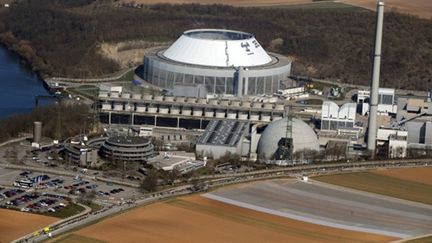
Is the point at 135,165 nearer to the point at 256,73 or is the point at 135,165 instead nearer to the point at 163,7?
the point at 256,73

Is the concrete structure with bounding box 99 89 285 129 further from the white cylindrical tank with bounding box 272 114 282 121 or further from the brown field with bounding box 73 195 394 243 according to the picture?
the brown field with bounding box 73 195 394 243

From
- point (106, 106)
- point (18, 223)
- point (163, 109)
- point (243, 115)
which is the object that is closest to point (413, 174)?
point (243, 115)

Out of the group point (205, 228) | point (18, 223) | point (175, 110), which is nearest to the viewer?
point (18, 223)

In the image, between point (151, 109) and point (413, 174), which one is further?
point (151, 109)

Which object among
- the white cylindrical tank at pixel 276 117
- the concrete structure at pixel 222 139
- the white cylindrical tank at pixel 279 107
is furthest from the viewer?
the white cylindrical tank at pixel 279 107

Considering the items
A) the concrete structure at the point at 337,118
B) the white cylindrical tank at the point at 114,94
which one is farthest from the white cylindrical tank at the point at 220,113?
the white cylindrical tank at the point at 114,94

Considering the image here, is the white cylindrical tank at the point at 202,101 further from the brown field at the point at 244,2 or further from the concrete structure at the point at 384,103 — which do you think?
the brown field at the point at 244,2

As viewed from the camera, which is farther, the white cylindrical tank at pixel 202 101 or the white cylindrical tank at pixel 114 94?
the white cylindrical tank at pixel 114 94

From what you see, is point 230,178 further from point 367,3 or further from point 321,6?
point 367,3
